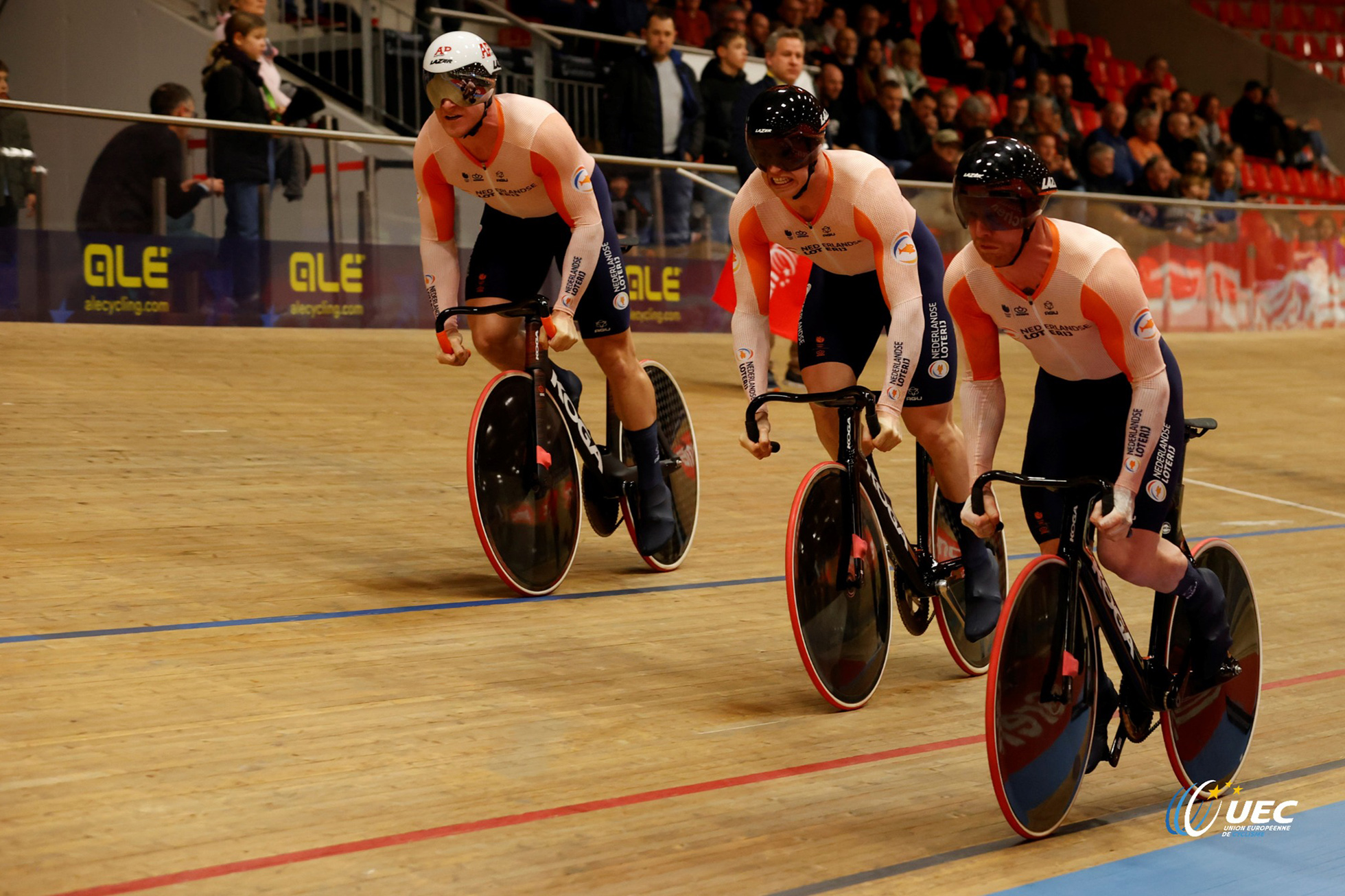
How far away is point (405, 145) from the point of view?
8375 millimetres

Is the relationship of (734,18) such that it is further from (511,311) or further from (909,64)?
(511,311)

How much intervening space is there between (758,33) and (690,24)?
1094 mm

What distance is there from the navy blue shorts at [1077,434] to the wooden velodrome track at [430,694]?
64 cm

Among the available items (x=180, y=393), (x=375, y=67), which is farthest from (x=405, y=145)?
(x=375, y=67)

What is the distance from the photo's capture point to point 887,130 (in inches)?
447

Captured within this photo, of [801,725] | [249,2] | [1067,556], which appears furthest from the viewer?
[249,2]

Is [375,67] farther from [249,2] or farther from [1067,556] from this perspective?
[1067,556]

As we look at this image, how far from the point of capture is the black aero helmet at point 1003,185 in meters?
2.76

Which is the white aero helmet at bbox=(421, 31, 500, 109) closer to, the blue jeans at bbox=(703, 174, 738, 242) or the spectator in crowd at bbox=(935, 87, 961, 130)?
the blue jeans at bbox=(703, 174, 738, 242)

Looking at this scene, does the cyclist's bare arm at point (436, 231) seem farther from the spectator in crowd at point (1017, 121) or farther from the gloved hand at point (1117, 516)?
the spectator in crowd at point (1017, 121)

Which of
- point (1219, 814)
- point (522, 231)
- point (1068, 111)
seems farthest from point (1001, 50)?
point (1219, 814)

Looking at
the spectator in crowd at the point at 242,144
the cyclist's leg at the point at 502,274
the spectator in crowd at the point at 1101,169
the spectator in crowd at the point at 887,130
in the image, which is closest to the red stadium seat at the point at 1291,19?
the spectator in crowd at the point at 1101,169

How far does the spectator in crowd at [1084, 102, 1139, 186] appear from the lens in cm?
1330

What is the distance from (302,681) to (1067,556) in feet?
6.18
